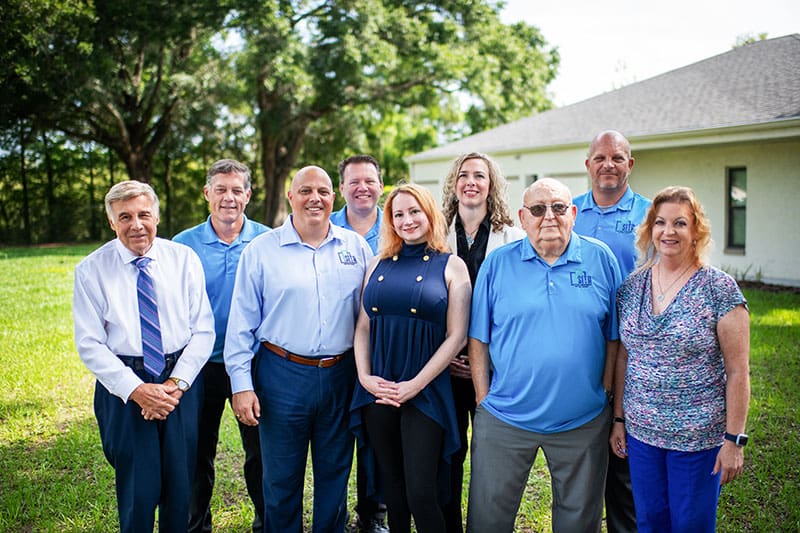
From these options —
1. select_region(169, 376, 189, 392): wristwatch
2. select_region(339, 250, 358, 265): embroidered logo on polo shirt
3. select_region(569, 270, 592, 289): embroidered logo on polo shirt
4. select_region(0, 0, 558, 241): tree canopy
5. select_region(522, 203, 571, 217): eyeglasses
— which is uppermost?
select_region(0, 0, 558, 241): tree canopy

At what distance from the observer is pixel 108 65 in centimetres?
1892

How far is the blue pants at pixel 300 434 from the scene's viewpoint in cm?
339

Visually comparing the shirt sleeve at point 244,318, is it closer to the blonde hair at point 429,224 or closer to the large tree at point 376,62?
the blonde hair at point 429,224

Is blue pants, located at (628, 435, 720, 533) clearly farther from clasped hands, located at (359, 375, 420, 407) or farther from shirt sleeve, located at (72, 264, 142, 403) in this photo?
shirt sleeve, located at (72, 264, 142, 403)

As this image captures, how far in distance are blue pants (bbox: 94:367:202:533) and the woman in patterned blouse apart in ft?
7.52

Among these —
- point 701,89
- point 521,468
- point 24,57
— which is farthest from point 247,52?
point 521,468

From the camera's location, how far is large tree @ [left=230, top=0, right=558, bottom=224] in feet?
65.0

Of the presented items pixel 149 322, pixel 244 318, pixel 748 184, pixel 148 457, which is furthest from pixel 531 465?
pixel 748 184

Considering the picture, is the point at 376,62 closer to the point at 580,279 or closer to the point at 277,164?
the point at 277,164

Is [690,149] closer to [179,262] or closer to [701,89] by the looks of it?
[701,89]

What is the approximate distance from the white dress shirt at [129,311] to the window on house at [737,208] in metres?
13.2

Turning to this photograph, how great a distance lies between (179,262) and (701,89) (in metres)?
15.2

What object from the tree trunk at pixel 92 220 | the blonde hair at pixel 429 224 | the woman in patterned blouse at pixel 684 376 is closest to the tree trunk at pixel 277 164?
the tree trunk at pixel 92 220

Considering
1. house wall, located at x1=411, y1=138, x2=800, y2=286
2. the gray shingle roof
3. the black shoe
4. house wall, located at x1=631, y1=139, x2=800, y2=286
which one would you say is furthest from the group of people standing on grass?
the gray shingle roof
